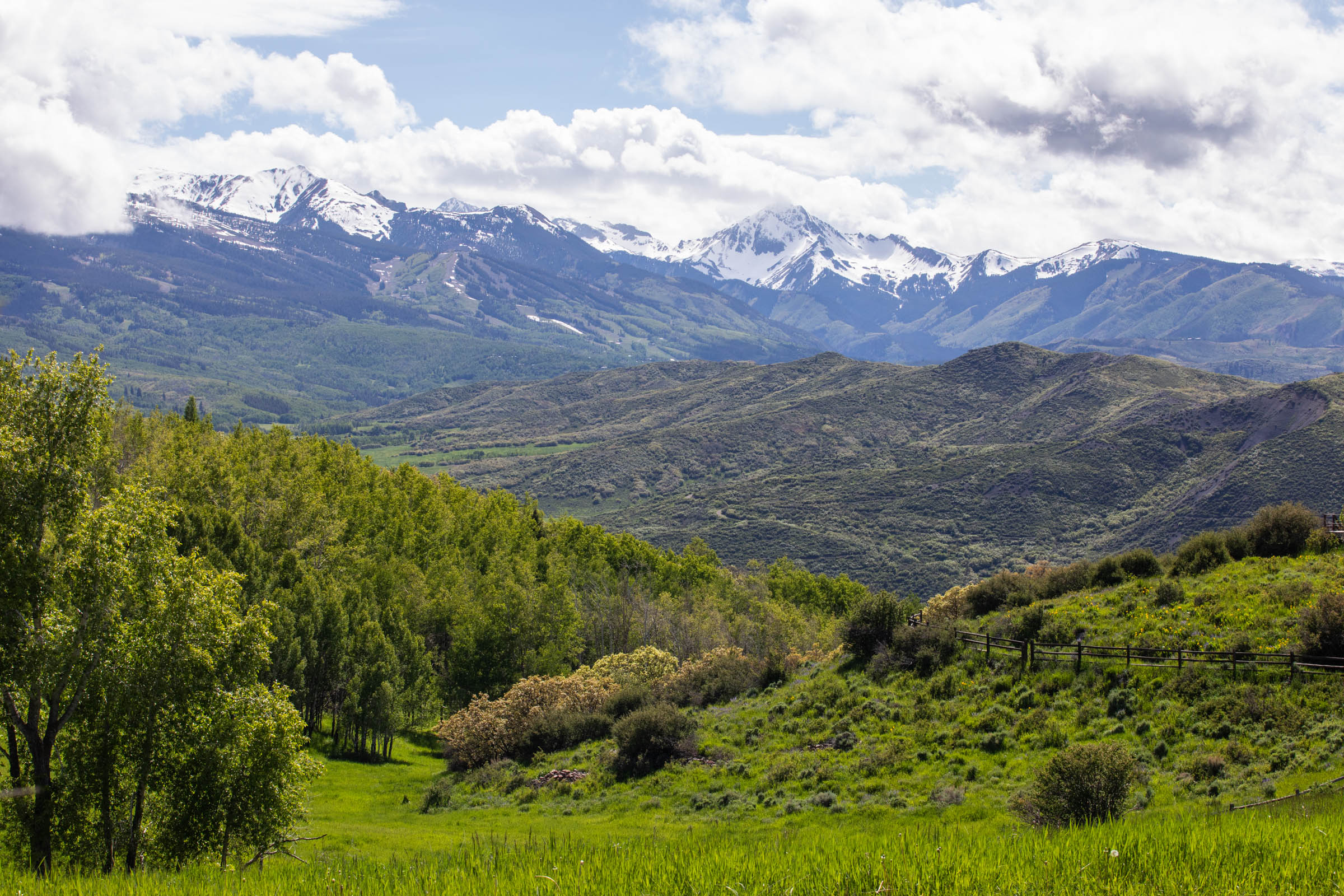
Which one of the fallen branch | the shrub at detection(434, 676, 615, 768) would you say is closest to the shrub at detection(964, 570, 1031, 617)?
the shrub at detection(434, 676, 615, 768)

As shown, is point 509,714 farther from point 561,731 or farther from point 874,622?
point 874,622

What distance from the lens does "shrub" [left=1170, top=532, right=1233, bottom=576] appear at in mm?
37562

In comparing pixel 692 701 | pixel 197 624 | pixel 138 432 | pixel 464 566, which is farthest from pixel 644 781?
pixel 138 432

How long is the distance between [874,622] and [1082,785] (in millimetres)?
22618

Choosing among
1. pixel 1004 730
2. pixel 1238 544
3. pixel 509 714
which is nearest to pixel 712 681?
pixel 509 714

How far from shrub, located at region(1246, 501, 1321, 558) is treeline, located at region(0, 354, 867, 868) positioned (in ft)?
105

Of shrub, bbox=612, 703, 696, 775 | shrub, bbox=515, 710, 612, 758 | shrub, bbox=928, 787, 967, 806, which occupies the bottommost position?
shrub, bbox=515, 710, 612, 758

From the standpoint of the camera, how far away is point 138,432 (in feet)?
228

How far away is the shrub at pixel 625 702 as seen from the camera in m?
44.5

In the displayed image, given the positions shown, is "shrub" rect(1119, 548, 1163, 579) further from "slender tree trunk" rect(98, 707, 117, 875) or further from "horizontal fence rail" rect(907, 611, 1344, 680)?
"slender tree trunk" rect(98, 707, 117, 875)

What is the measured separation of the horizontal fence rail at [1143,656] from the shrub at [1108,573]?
725cm

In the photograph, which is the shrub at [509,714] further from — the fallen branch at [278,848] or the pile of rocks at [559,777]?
the fallen branch at [278,848]

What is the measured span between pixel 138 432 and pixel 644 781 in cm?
5574

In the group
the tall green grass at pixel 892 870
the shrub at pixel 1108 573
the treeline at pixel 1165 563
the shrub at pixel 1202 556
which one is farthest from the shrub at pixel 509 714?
the tall green grass at pixel 892 870
